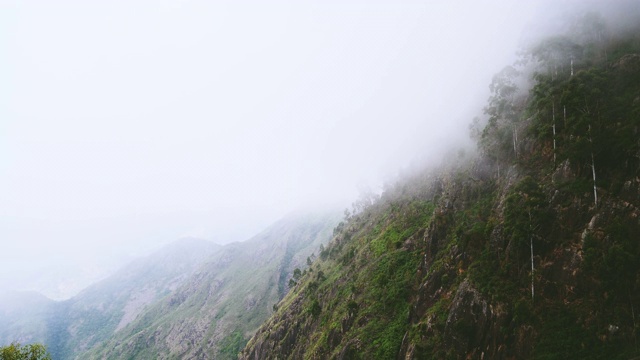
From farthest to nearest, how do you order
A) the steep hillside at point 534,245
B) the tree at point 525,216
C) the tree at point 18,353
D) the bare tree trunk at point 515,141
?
1. the bare tree trunk at point 515,141
2. the tree at point 525,216
3. the steep hillside at point 534,245
4. the tree at point 18,353

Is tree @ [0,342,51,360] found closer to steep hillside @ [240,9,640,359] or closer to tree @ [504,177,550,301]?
steep hillside @ [240,9,640,359]

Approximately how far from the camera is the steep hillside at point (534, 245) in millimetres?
46406

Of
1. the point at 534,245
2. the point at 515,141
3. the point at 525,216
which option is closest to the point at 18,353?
the point at 534,245

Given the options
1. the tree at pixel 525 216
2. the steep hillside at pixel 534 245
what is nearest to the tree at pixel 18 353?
the steep hillside at pixel 534 245

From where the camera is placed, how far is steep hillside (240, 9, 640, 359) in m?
46.4

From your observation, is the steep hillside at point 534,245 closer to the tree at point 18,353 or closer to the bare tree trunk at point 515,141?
the bare tree trunk at point 515,141

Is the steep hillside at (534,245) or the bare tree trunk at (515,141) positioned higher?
the bare tree trunk at (515,141)

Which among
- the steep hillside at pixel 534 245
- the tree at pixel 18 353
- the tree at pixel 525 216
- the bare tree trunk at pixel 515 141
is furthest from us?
the bare tree trunk at pixel 515 141

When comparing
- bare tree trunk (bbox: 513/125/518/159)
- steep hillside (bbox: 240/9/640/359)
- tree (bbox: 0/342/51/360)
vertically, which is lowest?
steep hillside (bbox: 240/9/640/359)

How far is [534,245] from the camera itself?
56094 millimetres

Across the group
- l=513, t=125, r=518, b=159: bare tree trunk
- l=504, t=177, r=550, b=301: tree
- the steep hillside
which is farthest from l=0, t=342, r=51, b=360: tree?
l=513, t=125, r=518, b=159: bare tree trunk

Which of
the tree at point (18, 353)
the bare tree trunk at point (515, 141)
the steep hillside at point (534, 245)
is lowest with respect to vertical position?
the steep hillside at point (534, 245)

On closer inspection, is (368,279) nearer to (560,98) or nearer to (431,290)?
(431,290)

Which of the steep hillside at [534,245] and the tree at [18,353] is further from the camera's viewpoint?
the steep hillside at [534,245]
